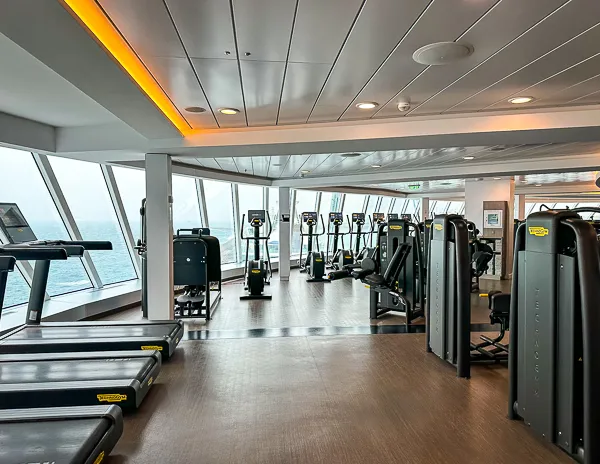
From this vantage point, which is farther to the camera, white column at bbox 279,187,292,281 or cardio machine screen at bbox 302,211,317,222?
cardio machine screen at bbox 302,211,317,222

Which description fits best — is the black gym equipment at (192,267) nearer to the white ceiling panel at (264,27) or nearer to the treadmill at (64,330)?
the treadmill at (64,330)

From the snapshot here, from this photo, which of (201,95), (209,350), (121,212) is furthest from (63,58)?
(121,212)

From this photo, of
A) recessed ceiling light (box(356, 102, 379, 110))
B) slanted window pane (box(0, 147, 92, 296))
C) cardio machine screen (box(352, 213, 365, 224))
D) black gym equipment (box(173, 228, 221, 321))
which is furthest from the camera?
cardio machine screen (box(352, 213, 365, 224))

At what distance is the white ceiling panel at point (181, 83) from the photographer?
308 centimetres

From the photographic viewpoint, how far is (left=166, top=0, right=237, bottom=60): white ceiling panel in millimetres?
2252

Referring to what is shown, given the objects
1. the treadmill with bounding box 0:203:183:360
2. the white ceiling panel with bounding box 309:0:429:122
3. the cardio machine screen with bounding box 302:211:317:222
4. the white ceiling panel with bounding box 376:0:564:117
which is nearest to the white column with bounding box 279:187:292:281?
the cardio machine screen with bounding box 302:211:317:222

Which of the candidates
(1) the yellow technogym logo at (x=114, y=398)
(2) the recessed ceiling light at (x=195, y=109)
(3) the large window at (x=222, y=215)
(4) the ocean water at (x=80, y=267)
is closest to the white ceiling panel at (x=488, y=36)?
(2) the recessed ceiling light at (x=195, y=109)

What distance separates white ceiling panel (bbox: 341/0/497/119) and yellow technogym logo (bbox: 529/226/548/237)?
133 centimetres

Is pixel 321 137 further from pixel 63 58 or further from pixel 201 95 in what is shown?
pixel 63 58

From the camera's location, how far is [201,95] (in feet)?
12.6

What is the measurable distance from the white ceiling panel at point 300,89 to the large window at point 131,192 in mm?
4637

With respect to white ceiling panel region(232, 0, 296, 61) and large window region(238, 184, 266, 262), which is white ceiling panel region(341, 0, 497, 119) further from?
large window region(238, 184, 266, 262)

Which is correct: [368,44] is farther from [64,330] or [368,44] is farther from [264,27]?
[64,330]

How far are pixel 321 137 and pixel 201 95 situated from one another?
4.91 feet
